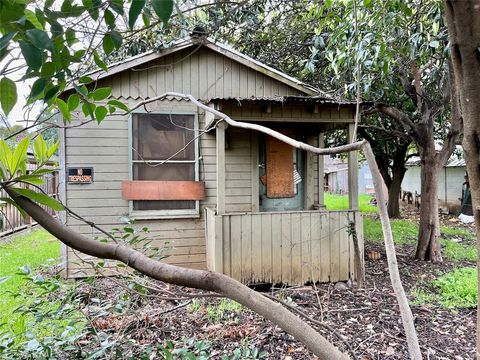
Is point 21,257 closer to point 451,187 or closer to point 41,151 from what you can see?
point 41,151

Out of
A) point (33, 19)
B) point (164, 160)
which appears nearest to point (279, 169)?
point (164, 160)

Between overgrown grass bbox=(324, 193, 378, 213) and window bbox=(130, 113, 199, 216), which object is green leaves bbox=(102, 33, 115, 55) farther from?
overgrown grass bbox=(324, 193, 378, 213)

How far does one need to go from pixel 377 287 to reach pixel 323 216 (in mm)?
1238

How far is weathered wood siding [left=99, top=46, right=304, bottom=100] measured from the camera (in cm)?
571

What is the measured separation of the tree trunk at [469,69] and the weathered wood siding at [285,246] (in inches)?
156

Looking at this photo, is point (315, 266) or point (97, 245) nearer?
point (97, 245)

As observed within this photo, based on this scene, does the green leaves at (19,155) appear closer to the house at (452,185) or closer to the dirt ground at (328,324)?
the dirt ground at (328,324)

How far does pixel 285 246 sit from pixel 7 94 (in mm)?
4381

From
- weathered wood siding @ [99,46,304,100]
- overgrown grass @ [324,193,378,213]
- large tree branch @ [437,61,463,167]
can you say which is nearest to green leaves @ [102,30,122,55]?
weathered wood siding @ [99,46,304,100]

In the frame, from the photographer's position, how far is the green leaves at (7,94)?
0.90 m

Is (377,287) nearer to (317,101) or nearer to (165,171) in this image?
(317,101)

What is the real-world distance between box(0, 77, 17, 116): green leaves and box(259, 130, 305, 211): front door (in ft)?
16.9

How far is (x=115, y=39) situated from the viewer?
1012 millimetres

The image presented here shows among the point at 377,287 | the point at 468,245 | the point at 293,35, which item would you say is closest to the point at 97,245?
the point at 377,287
